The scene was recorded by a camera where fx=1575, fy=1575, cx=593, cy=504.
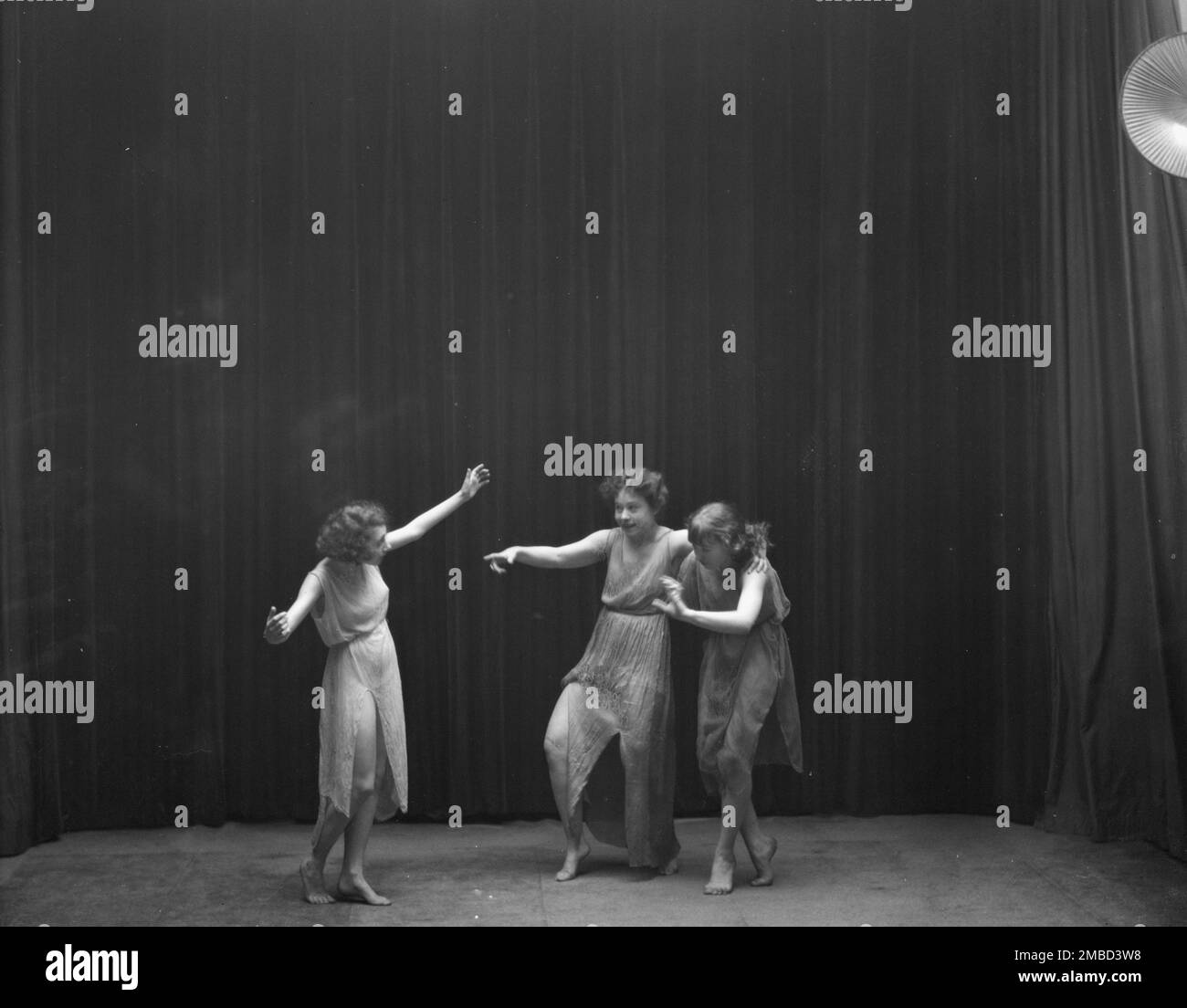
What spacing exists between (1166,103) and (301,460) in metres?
3.21

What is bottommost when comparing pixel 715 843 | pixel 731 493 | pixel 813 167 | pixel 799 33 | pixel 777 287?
pixel 715 843

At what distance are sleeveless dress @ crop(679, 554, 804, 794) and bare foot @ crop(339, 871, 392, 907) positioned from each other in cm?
112

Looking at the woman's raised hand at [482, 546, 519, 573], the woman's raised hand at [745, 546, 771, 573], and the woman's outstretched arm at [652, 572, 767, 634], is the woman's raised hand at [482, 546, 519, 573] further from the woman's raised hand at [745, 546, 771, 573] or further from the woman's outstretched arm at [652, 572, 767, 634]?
the woman's raised hand at [745, 546, 771, 573]

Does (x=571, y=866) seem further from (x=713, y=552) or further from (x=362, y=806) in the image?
(x=713, y=552)

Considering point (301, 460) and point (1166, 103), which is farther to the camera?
point (301, 460)

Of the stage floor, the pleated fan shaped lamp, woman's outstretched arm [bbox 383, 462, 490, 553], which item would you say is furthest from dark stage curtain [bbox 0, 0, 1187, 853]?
the pleated fan shaped lamp

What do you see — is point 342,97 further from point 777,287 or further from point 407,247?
point 777,287

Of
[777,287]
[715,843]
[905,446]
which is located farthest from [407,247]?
[715,843]

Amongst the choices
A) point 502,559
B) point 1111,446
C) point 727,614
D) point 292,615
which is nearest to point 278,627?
point 292,615

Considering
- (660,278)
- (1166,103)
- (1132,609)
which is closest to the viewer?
(1166,103)

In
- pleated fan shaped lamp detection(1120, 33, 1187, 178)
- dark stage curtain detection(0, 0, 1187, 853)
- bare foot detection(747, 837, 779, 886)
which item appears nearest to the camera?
pleated fan shaped lamp detection(1120, 33, 1187, 178)

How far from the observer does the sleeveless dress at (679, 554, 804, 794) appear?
5031 mm

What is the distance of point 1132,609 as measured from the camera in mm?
5570

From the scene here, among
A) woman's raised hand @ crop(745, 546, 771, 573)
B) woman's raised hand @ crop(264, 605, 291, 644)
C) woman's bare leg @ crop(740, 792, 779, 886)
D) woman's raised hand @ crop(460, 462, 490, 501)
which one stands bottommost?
woman's bare leg @ crop(740, 792, 779, 886)
